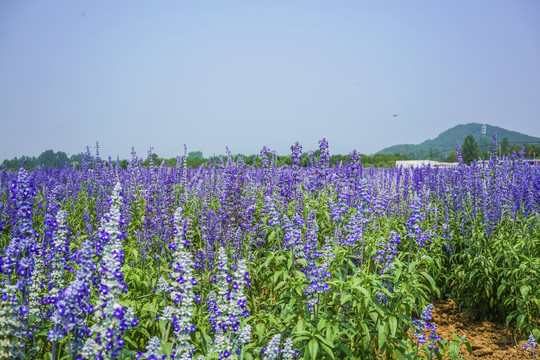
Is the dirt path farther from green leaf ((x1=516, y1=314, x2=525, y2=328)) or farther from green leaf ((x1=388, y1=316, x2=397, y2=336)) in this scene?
green leaf ((x1=388, y1=316, x2=397, y2=336))

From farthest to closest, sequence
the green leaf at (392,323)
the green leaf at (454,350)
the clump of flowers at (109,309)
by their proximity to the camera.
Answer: the green leaf at (454,350), the green leaf at (392,323), the clump of flowers at (109,309)

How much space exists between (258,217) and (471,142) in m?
65.1

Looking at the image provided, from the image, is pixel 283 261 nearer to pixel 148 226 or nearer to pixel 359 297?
pixel 359 297

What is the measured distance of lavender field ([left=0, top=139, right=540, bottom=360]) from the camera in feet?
9.01

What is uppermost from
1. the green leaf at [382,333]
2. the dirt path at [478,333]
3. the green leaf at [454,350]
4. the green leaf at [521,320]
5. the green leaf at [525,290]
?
the green leaf at [382,333]

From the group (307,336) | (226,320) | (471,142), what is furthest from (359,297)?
(471,142)

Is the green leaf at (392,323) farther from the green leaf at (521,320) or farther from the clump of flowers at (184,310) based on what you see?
the green leaf at (521,320)

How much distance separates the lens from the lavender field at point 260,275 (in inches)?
108

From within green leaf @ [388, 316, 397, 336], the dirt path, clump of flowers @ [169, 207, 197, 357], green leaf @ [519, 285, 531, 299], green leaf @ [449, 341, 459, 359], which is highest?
clump of flowers @ [169, 207, 197, 357]

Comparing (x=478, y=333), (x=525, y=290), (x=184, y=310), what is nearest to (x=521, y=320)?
(x=525, y=290)

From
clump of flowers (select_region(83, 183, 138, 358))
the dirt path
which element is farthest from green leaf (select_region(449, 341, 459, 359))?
clump of flowers (select_region(83, 183, 138, 358))

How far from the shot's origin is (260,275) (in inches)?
256

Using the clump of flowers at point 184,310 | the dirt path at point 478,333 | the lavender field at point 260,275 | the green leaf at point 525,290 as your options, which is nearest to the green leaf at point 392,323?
the lavender field at point 260,275

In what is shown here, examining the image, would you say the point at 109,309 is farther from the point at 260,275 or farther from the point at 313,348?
the point at 260,275
